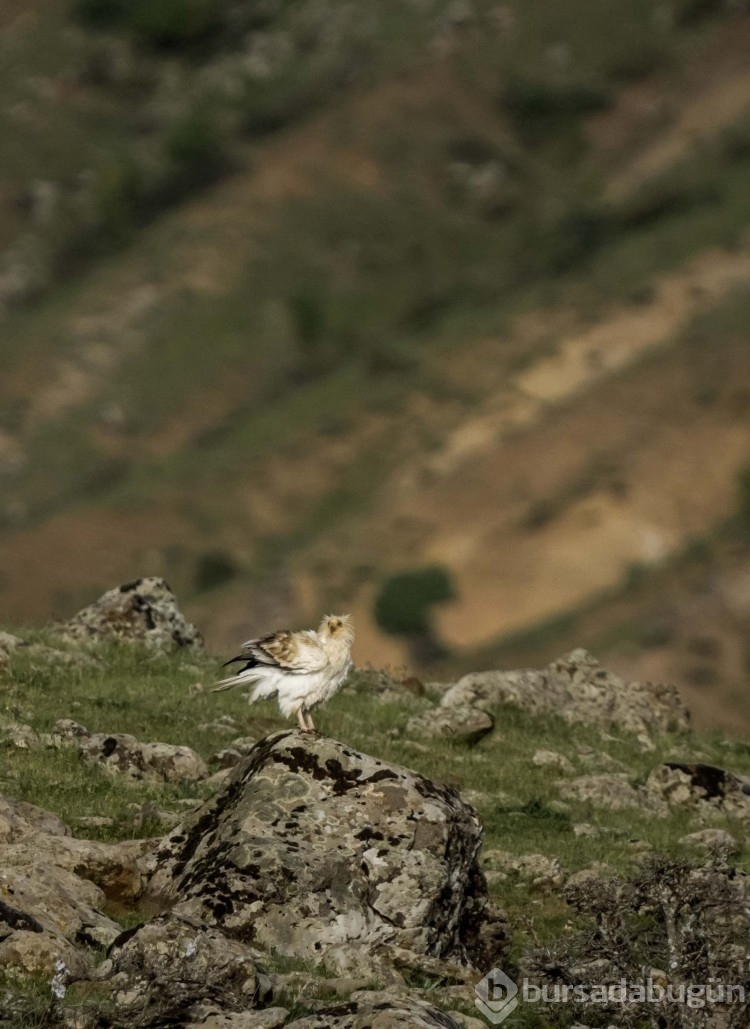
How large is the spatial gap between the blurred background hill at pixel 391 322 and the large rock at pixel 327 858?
161 ft

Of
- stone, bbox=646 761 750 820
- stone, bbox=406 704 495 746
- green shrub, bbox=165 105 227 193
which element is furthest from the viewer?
green shrub, bbox=165 105 227 193

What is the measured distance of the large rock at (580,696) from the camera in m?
25.6

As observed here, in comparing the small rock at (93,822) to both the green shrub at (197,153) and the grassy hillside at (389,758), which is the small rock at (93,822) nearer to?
→ the grassy hillside at (389,758)

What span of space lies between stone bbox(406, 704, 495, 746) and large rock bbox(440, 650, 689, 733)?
1.14 meters

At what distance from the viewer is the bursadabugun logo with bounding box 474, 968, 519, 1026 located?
544 inches

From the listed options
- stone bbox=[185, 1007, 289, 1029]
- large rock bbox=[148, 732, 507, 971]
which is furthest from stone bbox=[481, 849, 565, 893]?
stone bbox=[185, 1007, 289, 1029]

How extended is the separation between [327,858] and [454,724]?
9175 millimetres

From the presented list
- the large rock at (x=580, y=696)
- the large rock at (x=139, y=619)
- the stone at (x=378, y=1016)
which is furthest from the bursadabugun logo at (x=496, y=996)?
the large rock at (x=139, y=619)

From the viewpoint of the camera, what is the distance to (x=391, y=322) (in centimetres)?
11388

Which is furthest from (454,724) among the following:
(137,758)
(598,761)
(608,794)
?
(137,758)

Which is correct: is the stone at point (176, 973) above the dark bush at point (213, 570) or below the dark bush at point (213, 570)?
below

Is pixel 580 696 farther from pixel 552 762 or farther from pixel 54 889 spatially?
pixel 54 889

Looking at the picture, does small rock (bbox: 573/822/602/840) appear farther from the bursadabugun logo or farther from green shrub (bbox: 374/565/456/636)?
green shrub (bbox: 374/565/456/636)

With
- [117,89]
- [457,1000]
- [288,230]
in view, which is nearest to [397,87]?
[288,230]
